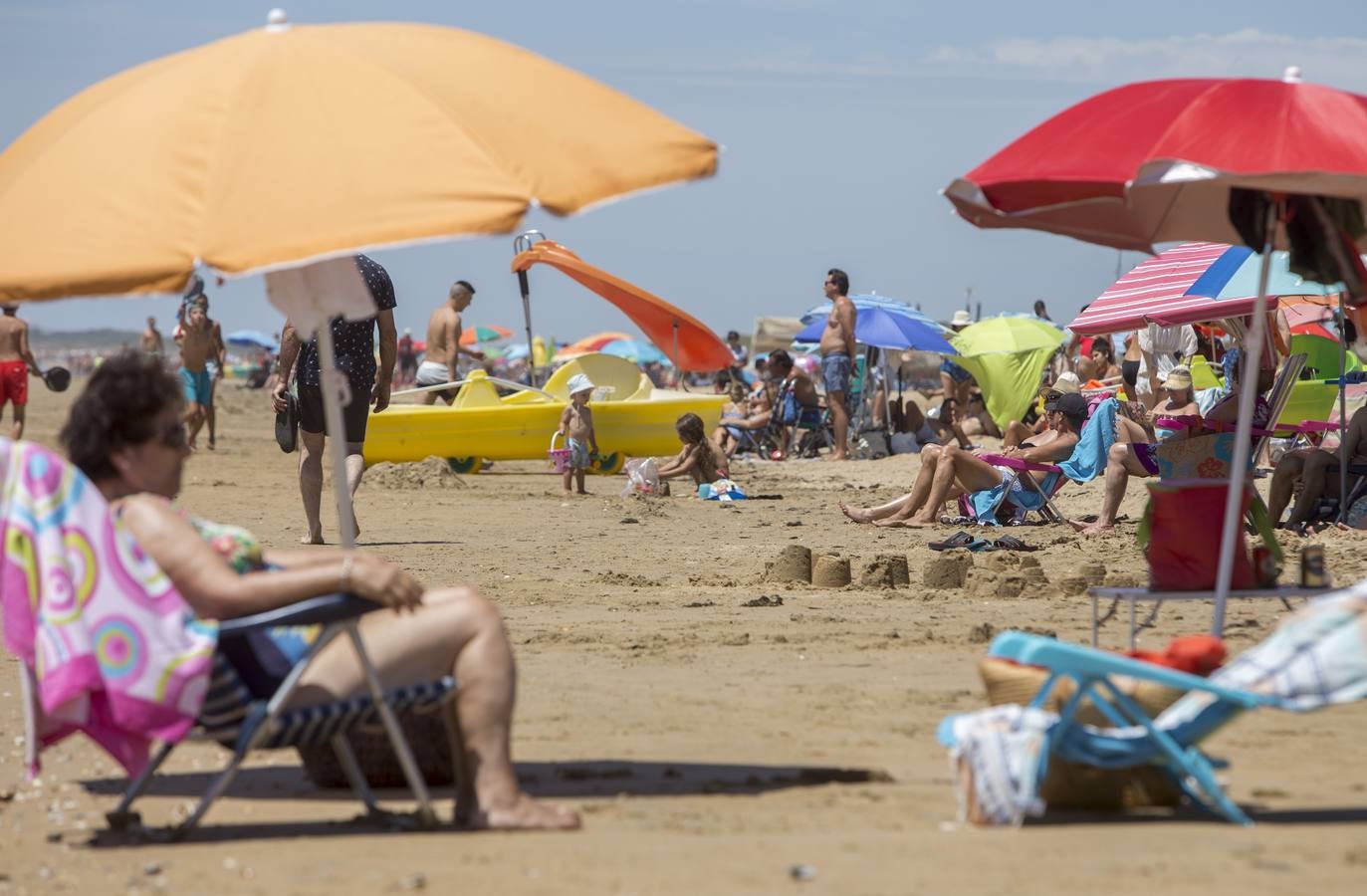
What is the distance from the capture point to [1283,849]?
3.92 meters

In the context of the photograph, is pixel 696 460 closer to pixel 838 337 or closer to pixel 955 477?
pixel 838 337

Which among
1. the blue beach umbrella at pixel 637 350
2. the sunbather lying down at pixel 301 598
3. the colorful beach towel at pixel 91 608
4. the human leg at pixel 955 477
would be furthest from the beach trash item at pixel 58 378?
the blue beach umbrella at pixel 637 350

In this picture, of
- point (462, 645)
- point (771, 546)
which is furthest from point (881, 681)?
point (771, 546)

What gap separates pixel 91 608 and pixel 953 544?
7.32 metres

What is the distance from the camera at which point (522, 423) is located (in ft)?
56.0

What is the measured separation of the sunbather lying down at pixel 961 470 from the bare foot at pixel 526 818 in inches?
317

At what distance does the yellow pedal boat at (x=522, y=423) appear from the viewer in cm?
1683

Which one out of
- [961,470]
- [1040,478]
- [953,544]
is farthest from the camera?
[961,470]

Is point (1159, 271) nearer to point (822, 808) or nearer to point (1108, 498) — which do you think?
point (1108, 498)

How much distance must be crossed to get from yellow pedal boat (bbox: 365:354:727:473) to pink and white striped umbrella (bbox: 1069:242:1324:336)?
5609 mm

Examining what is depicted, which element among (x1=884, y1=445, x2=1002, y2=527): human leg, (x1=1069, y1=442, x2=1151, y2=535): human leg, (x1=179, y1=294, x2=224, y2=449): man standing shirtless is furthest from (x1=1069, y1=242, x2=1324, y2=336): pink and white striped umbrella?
(x1=179, y1=294, x2=224, y2=449): man standing shirtless

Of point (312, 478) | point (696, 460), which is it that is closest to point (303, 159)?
point (312, 478)

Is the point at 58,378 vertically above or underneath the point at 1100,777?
above

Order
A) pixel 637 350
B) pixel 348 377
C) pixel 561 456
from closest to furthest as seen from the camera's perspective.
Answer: pixel 348 377
pixel 561 456
pixel 637 350
